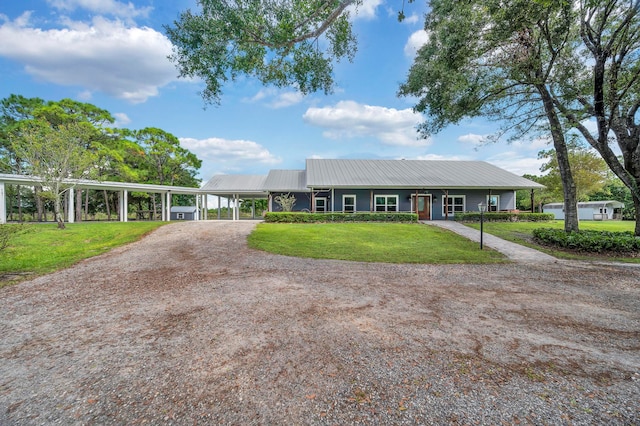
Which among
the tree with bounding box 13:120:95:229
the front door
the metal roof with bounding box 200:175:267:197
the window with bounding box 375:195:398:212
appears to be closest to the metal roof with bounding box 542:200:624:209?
the front door

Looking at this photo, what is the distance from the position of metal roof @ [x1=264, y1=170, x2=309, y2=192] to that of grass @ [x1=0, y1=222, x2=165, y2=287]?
9319mm

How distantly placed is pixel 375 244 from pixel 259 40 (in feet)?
25.9

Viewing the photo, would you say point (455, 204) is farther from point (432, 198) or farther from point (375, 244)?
point (375, 244)

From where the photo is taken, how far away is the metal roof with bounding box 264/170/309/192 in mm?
20781

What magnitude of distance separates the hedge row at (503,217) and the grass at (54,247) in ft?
60.4

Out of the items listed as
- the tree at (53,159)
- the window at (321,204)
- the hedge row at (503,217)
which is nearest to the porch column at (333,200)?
the window at (321,204)

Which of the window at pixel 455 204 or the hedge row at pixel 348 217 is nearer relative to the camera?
the hedge row at pixel 348 217

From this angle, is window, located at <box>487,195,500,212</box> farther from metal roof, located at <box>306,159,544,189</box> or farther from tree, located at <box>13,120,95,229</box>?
tree, located at <box>13,120,95,229</box>

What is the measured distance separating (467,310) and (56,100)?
1272 inches

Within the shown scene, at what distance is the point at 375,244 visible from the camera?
35.3 ft

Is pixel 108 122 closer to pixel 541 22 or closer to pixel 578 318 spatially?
pixel 541 22

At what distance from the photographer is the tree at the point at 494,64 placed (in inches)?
298

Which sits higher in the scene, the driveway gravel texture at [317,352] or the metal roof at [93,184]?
the metal roof at [93,184]

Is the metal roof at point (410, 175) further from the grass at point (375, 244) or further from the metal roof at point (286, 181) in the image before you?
the grass at point (375, 244)
